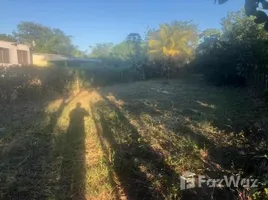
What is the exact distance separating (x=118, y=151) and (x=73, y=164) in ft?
3.51

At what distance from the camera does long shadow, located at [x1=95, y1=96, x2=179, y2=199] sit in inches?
154

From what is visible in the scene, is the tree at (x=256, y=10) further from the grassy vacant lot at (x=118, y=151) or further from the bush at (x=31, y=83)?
the bush at (x=31, y=83)

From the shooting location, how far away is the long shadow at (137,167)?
12.9 ft

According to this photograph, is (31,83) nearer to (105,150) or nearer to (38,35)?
(105,150)

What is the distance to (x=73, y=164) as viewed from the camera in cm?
496

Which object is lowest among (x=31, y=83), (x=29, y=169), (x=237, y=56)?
(x=29, y=169)

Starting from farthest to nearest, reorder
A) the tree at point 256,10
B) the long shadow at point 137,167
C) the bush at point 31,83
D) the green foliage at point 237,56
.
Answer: the green foliage at point 237,56, the bush at point 31,83, the long shadow at point 137,167, the tree at point 256,10

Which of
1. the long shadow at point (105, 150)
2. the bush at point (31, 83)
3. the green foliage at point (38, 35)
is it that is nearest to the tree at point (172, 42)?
the bush at point (31, 83)

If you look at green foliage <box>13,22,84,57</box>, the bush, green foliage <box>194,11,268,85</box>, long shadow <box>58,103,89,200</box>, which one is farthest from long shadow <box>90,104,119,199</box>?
green foliage <box>13,22,84,57</box>

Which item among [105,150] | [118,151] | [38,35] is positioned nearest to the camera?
[118,151]

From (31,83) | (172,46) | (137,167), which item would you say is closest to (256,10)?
(137,167)

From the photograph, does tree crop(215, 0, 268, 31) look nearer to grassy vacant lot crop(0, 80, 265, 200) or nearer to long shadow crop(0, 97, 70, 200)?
grassy vacant lot crop(0, 80, 265, 200)

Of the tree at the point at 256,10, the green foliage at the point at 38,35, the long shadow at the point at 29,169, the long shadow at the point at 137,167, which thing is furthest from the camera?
the green foliage at the point at 38,35

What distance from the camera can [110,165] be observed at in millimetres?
4852
